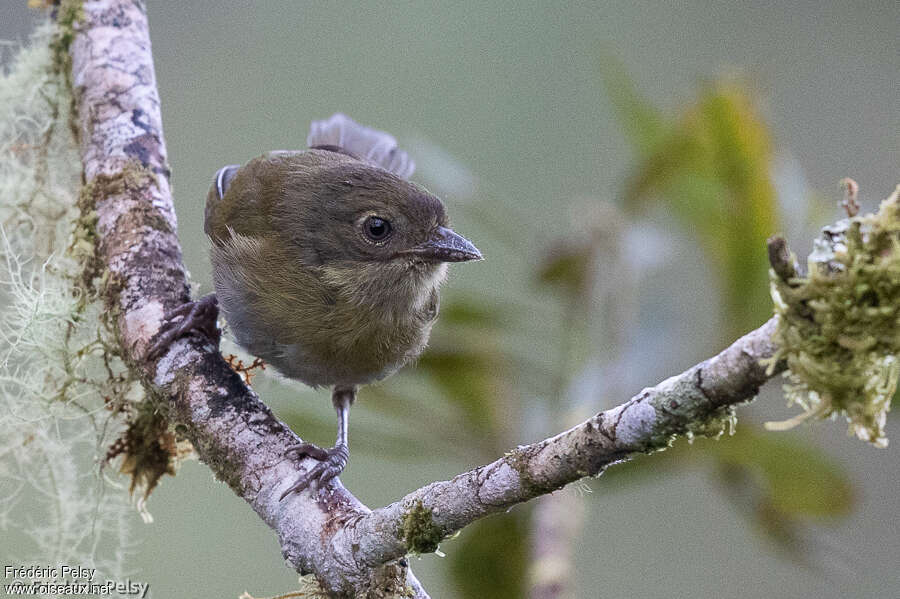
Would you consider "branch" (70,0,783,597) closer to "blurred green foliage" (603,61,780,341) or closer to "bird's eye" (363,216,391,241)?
"bird's eye" (363,216,391,241)

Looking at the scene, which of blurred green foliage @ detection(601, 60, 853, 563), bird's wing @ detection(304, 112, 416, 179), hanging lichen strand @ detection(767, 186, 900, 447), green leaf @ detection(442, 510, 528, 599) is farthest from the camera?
bird's wing @ detection(304, 112, 416, 179)

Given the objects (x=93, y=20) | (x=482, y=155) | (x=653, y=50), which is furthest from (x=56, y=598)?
(x=653, y=50)

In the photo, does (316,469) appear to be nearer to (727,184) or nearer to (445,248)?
(445,248)

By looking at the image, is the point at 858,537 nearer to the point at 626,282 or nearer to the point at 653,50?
the point at 626,282

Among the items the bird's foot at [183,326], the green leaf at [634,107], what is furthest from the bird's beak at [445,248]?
the green leaf at [634,107]

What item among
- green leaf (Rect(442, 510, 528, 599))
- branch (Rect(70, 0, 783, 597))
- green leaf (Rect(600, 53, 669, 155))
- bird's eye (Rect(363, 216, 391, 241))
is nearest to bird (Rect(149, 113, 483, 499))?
bird's eye (Rect(363, 216, 391, 241))

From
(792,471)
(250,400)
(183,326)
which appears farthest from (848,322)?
(792,471)
